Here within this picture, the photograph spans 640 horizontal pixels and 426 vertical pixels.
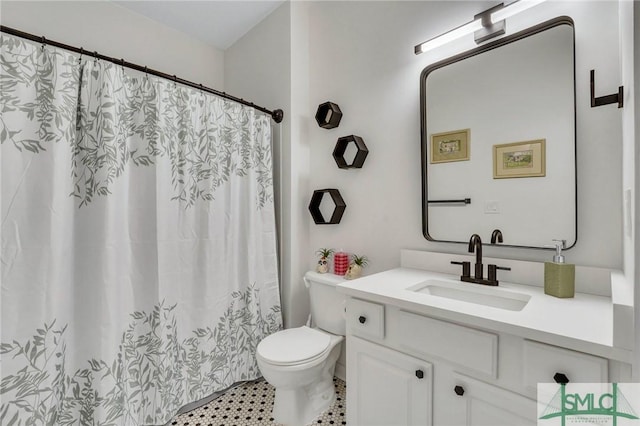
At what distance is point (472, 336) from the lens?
965 millimetres

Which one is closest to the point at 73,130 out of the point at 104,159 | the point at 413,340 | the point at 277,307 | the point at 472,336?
the point at 104,159

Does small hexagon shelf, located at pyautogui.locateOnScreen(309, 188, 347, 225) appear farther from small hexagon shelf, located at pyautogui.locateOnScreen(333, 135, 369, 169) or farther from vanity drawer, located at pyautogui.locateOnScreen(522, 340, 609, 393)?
vanity drawer, located at pyautogui.locateOnScreen(522, 340, 609, 393)

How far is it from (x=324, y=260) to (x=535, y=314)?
1.28m

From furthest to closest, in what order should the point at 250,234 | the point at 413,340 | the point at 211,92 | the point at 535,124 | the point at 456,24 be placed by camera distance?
the point at 250,234, the point at 211,92, the point at 456,24, the point at 535,124, the point at 413,340

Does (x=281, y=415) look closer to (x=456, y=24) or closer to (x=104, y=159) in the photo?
(x=104, y=159)

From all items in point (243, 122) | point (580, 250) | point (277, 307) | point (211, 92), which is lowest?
point (277, 307)

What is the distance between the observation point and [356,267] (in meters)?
1.85

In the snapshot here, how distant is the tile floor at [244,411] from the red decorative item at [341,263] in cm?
75

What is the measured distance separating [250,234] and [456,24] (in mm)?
1685

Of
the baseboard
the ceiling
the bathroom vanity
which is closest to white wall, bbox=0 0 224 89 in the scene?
the ceiling

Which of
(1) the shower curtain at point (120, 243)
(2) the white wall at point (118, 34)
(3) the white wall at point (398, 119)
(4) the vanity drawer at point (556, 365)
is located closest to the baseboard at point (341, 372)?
(1) the shower curtain at point (120, 243)

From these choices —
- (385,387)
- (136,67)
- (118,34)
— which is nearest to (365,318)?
(385,387)

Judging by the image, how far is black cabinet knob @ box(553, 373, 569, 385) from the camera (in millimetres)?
796

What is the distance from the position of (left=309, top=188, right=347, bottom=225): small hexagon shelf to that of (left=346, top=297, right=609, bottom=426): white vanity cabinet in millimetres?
750
